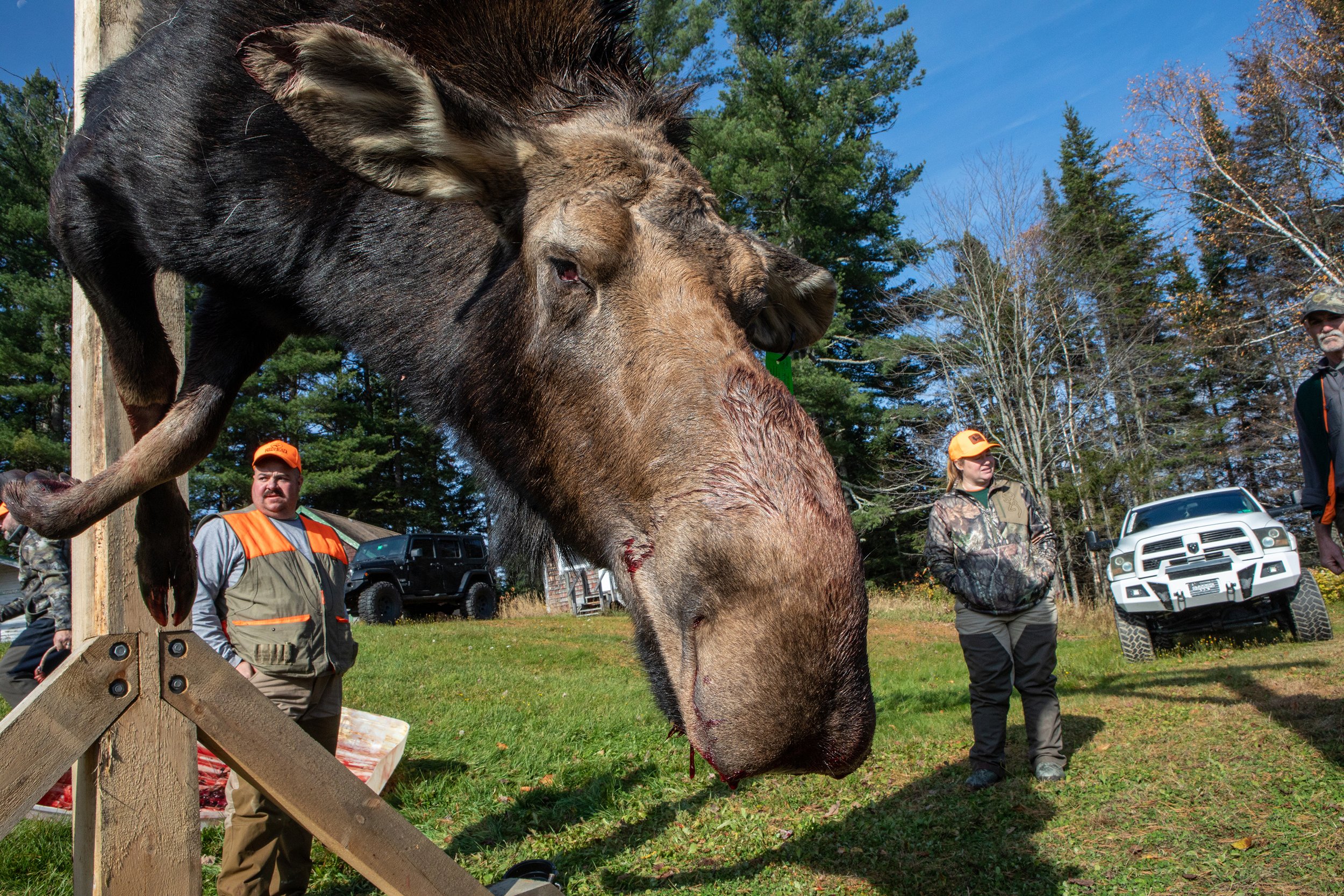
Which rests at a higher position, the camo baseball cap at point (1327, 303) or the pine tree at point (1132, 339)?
the pine tree at point (1132, 339)

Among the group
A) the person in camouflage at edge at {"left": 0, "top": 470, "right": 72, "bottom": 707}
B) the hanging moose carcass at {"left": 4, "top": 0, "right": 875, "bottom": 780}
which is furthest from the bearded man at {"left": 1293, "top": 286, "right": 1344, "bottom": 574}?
the person in camouflage at edge at {"left": 0, "top": 470, "right": 72, "bottom": 707}

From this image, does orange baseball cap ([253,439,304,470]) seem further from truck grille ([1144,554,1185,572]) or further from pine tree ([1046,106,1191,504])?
pine tree ([1046,106,1191,504])

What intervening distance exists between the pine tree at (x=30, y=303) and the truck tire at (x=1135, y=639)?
20.8m

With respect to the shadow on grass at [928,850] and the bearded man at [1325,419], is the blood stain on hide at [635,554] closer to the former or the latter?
the shadow on grass at [928,850]

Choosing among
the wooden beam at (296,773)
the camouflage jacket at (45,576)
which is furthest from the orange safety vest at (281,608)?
the wooden beam at (296,773)

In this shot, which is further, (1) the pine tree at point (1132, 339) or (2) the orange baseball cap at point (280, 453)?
(1) the pine tree at point (1132, 339)

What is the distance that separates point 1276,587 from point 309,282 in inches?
440

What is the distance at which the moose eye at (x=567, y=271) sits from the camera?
1872 millimetres

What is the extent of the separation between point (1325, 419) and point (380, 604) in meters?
19.5

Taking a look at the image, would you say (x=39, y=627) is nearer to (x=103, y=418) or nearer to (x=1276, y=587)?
(x=103, y=418)

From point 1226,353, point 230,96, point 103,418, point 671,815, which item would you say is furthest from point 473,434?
point 1226,353

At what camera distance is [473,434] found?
2.23 meters

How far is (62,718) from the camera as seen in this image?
1634 mm

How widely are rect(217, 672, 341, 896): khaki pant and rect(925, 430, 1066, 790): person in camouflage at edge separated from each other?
4080mm
